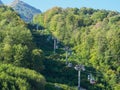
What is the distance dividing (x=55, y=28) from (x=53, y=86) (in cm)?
6077

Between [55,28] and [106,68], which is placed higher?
[55,28]

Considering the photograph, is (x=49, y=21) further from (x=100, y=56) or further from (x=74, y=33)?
(x=100, y=56)

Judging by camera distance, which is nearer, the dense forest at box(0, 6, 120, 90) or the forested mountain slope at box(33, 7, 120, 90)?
the dense forest at box(0, 6, 120, 90)

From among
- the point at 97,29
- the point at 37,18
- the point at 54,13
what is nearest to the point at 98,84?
the point at 97,29

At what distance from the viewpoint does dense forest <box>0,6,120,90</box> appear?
60784 millimetres

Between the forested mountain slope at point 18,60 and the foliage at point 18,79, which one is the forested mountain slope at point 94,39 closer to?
Answer: the forested mountain slope at point 18,60

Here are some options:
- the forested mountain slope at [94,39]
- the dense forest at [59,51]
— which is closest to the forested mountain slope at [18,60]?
the dense forest at [59,51]

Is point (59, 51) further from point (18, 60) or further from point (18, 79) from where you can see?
point (18, 79)

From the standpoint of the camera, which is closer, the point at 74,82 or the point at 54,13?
the point at 74,82

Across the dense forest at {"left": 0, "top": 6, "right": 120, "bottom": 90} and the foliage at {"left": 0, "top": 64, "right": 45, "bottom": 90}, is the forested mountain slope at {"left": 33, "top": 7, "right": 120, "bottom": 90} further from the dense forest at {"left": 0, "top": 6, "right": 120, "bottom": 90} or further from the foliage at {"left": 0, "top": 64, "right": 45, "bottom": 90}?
the foliage at {"left": 0, "top": 64, "right": 45, "bottom": 90}

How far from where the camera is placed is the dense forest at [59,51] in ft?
199

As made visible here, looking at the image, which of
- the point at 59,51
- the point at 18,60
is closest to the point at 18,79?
the point at 18,60

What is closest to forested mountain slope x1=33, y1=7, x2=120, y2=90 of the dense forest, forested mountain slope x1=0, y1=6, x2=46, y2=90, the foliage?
the dense forest

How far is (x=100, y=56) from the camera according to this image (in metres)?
92.6
